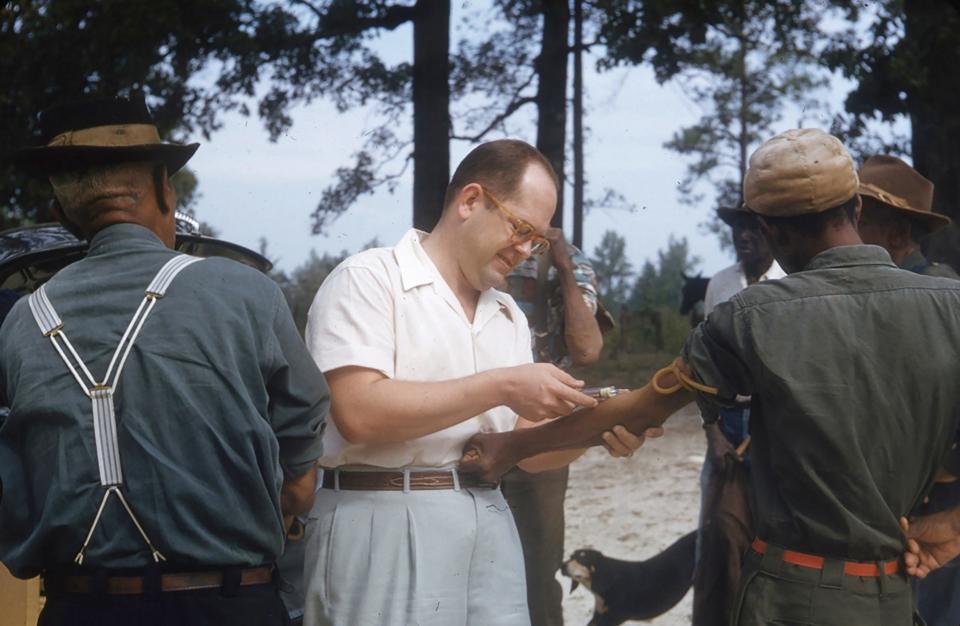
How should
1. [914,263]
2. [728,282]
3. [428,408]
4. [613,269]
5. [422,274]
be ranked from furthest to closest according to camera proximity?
[613,269] < [728,282] < [914,263] < [422,274] < [428,408]

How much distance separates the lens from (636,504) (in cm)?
782

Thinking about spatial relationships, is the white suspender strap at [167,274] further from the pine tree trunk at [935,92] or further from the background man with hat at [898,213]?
the pine tree trunk at [935,92]

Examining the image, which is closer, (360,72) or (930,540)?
(930,540)

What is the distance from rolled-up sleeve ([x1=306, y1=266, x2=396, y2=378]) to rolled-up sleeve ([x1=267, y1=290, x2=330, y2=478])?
9.8 inches

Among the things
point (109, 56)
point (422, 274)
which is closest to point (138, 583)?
point (422, 274)

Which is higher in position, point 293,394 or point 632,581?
point 293,394

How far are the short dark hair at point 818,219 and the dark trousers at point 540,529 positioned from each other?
7.85 feet

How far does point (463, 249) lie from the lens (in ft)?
9.86

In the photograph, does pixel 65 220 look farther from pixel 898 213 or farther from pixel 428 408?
pixel 898 213

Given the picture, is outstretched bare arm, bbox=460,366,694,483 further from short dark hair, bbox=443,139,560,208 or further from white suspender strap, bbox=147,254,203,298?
white suspender strap, bbox=147,254,203,298

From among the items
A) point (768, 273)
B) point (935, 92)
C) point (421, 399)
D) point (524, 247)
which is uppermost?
point (935, 92)

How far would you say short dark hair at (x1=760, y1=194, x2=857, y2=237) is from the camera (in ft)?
8.62

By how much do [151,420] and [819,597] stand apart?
1.47 m

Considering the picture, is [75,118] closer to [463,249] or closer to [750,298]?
[463,249]
